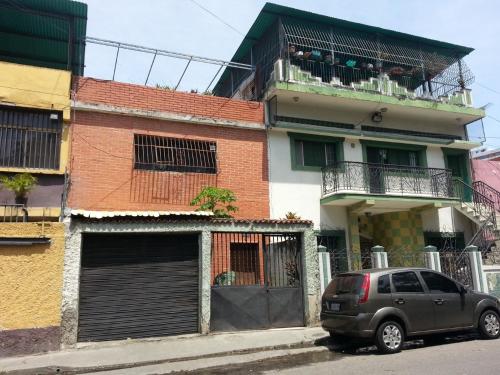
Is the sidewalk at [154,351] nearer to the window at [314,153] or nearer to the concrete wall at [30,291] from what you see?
the concrete wall at [30,291]

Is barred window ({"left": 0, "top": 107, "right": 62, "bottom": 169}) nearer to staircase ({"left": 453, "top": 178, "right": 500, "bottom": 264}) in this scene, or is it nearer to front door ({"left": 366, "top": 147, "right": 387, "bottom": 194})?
front door ({"left": 366, "top": 147, "right": 387, "bottom": 194})

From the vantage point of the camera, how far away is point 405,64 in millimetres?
17047

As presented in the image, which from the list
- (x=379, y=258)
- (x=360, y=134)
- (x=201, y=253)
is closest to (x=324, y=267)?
(x=379, y=258)

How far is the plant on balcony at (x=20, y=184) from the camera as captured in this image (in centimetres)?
1071

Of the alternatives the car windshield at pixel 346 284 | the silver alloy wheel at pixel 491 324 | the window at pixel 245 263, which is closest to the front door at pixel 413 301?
the car windshield at pixel 346 284

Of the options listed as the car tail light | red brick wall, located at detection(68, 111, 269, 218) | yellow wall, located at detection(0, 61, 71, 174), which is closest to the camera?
the car tail light

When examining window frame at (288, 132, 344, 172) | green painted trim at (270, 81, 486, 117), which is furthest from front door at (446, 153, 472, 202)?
window frame at (288, 132, 344, 172)

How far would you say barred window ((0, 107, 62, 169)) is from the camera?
37.7ft

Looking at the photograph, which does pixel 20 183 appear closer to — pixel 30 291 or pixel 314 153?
pixel 30 291

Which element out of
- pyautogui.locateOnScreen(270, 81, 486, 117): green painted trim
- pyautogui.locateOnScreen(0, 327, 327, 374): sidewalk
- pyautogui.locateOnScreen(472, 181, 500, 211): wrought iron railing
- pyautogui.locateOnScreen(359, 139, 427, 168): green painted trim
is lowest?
pyautogui.locateOnScreen(0, 327, 327, 374): sidewalk

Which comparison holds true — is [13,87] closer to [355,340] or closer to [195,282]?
[195,282]

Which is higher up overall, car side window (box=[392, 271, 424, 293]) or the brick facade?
the brick facade

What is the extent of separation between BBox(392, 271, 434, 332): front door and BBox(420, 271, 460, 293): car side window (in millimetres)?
242

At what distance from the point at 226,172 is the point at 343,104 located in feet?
16.6
